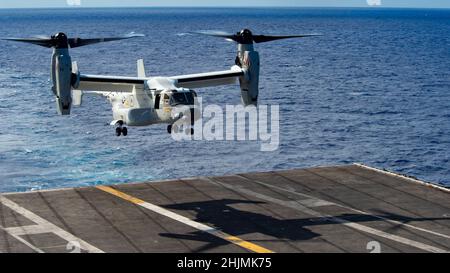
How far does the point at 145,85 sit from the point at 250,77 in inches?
276

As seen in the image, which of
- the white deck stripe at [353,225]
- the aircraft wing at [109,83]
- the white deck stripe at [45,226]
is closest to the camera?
the white deck stripe at [45,226]

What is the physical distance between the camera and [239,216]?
138ft

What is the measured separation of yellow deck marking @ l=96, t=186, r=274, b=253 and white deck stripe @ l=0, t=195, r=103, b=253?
6.40 m

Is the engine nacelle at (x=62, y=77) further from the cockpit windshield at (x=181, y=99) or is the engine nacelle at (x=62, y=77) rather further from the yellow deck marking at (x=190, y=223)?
the yellow deck marking at (x=190, y=223)

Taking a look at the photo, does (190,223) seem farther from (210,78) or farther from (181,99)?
(210,78)

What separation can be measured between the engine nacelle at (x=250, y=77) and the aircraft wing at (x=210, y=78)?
468mm

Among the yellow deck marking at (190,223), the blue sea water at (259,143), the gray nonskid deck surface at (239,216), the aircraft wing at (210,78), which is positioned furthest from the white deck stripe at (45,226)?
the blue sea water at (259,143)

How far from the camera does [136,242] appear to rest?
36750mm

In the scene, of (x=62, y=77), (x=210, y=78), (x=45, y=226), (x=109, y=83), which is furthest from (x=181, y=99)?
(x=45, y=226)

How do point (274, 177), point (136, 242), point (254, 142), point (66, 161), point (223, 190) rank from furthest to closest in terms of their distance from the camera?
point (254, 142)
point (66, 161)
point (274, 177)
point (223, 190)
point (136, 242)

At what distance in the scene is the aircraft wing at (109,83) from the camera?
44.4 m
